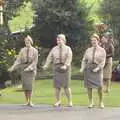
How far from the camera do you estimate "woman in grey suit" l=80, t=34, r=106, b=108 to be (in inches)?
580

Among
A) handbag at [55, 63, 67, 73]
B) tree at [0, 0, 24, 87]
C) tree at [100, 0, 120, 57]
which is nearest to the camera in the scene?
handbag at [55, 63, 67, 73]

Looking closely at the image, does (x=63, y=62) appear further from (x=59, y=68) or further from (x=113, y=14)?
(x=113, y=14)

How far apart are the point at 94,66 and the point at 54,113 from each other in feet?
6.11

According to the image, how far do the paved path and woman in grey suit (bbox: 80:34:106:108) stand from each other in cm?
60

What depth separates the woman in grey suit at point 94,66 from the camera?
14.7 meters

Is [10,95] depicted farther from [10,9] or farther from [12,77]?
[10,9]

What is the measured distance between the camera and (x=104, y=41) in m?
18.2

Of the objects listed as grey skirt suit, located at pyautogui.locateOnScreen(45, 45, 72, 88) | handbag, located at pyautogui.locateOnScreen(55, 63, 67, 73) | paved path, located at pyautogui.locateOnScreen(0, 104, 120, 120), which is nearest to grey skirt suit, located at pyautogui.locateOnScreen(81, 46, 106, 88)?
grey skirt suit, located at pyautogui.locateOnScreen(45, 45, 72, 88)

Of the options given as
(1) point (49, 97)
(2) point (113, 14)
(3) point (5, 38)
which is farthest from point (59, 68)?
(2) point (113, 14)

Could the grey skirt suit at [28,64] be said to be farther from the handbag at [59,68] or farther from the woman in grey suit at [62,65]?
the handbag at [59,68]

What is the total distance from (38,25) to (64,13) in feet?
5.84

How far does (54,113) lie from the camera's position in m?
13.7

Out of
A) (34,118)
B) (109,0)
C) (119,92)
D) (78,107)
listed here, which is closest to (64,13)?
(109,0)

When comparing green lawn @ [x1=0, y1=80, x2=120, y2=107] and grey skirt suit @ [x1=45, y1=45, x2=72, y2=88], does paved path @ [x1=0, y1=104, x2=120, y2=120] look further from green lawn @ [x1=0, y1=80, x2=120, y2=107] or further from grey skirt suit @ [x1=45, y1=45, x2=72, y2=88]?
green lawn @ [x1=0, y1=80, x2=120, y2=107]
